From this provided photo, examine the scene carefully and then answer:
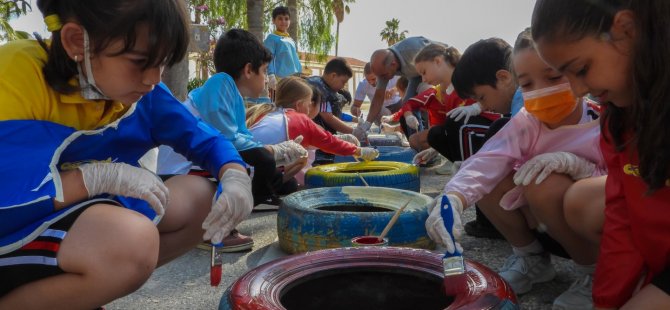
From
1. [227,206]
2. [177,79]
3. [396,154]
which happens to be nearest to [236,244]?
[227,206]

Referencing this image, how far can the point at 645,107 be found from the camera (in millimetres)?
1126

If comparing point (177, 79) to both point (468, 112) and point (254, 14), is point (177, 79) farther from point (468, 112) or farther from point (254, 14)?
point (468, 112)

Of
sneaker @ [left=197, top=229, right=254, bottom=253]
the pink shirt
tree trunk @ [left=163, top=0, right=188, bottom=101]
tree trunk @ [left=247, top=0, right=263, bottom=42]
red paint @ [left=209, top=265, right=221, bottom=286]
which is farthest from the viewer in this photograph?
tree trunk @ [left=247, top=0, right=263, bottom=42]

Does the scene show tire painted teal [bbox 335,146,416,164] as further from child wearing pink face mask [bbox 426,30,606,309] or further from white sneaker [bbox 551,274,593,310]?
white sneaker [bbox 551,274,593,310]

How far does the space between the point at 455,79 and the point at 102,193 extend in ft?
5.44

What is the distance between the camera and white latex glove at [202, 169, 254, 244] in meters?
1.58

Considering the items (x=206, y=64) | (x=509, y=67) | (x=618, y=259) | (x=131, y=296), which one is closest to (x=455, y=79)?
(x=509, y=67)

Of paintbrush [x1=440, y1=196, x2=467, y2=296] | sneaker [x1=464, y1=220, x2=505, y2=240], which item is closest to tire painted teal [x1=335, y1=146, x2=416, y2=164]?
sneaker [x1=464, y1=220, x2=505, y2=240]

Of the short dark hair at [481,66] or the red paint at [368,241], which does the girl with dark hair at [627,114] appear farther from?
the short dark hair at [481,66]

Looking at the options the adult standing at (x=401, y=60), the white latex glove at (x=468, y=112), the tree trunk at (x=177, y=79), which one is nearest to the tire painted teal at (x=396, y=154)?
the adult standing at (x=401, y=60)

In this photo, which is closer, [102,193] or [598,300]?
[598,300]

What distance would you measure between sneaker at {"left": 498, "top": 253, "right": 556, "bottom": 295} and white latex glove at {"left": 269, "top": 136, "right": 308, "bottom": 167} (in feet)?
4.68

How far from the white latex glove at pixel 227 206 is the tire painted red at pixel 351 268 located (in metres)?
0.26

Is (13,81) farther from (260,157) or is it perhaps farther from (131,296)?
(260,157)
